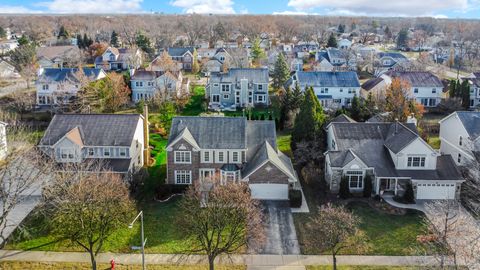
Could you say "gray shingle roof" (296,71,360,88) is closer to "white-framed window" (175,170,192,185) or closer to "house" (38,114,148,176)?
"white-framed window" (175,170,192,185)

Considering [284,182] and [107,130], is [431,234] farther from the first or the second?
[107,130]

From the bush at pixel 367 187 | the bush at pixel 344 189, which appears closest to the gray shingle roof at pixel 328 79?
the bush at pixel 367 187

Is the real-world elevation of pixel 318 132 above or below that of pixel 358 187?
above

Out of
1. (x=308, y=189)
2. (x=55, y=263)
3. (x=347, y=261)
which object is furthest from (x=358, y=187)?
(x=55, y=263)

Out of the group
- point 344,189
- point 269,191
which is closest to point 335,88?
point 344,189

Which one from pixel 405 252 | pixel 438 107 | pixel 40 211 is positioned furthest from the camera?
pixel 438 107

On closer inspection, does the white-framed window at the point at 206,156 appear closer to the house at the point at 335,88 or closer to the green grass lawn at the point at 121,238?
the green grass lawn at the point at 121,238
